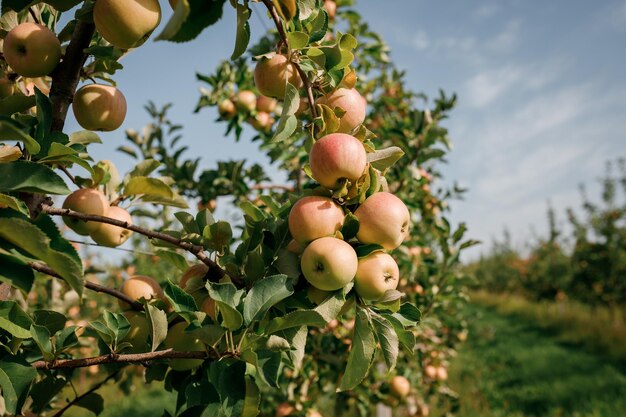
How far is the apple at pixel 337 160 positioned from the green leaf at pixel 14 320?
0.64 m

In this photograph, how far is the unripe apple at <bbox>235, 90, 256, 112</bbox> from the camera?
2.32m

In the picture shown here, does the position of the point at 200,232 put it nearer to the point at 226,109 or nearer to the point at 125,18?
the point at 125,18

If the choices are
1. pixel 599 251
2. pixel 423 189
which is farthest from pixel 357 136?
pixel 599 251

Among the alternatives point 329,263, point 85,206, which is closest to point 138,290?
point 85,206

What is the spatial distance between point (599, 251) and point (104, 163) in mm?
13381

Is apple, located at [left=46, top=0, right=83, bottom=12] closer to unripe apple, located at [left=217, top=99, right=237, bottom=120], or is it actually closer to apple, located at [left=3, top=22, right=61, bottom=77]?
apple, located at [left=3, top=22, right=61, bottom=77]

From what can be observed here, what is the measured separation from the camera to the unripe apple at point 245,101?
2.32 metres

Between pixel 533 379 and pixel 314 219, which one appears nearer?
pixel 314 219

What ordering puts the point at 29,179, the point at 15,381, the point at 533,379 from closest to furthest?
the point at 29,179, the point at 15,381, the point at 533,379

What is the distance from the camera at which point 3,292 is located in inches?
33.9

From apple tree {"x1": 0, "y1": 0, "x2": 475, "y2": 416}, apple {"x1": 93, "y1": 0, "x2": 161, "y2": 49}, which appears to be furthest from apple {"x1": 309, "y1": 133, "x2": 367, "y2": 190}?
apple {"x1": 93, "y1": 0, "x2": 161, "y2": 49}

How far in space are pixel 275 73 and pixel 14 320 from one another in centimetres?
74

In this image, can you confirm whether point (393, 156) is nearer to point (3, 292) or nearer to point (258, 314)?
point (258, 314)

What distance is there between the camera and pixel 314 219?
88cm
